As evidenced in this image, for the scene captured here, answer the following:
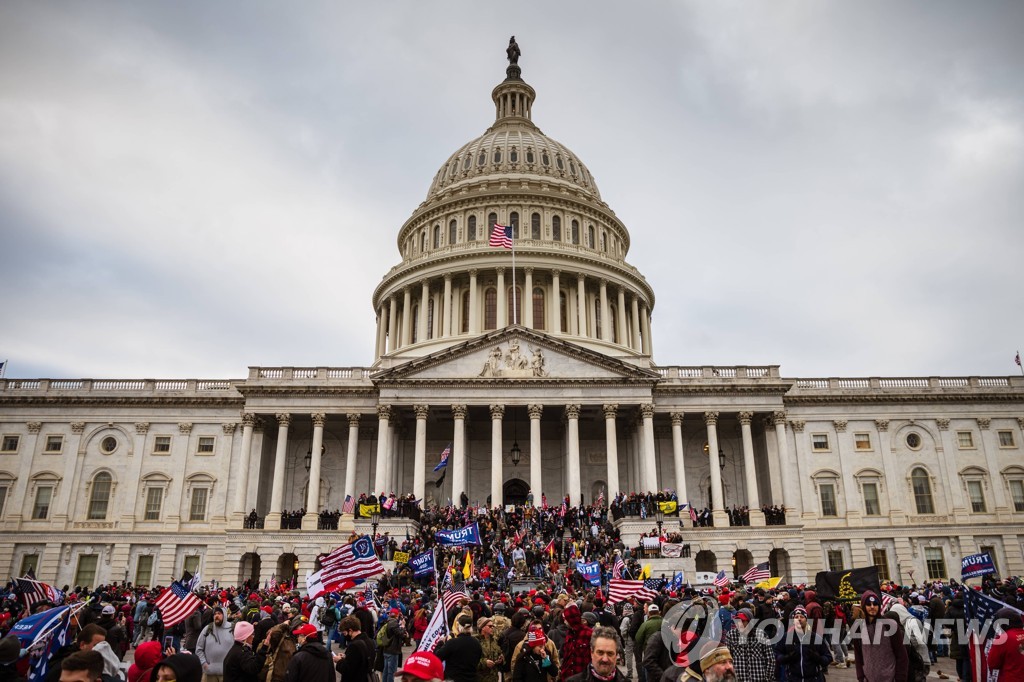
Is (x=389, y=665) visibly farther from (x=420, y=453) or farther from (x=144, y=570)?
(x=144, y=570)

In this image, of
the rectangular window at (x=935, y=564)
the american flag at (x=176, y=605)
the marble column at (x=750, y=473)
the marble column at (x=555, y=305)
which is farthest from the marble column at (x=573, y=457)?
the american flag at (x=176, y=605)

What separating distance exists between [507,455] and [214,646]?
41246 millimetres

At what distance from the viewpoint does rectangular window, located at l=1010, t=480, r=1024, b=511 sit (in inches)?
2018

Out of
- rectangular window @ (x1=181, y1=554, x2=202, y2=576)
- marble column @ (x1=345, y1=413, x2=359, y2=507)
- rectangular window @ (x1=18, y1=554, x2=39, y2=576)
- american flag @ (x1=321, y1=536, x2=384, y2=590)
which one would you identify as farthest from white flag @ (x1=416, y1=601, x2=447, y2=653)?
rectangular window @ (x1=18, y1=554, x2=39, y2=576)

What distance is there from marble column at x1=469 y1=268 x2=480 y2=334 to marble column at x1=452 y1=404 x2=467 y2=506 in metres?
14.2

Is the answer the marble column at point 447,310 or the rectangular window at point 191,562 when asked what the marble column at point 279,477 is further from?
the marble column at point 447,310

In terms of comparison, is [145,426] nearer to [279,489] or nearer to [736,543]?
[279,489]

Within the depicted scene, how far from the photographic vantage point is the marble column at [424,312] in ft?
208

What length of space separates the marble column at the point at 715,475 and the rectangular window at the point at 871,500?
1012 centimetres

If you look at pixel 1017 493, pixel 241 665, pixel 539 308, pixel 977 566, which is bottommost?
pixel 241 665

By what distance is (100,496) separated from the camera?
5091 centimetres

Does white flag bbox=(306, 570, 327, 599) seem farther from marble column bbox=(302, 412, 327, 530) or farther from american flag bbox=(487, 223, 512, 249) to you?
american flag bbox=(487, 223, 512, 249)

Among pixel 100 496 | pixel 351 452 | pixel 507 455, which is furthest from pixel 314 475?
pixel 100 496

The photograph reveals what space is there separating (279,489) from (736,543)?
93.1 ft
